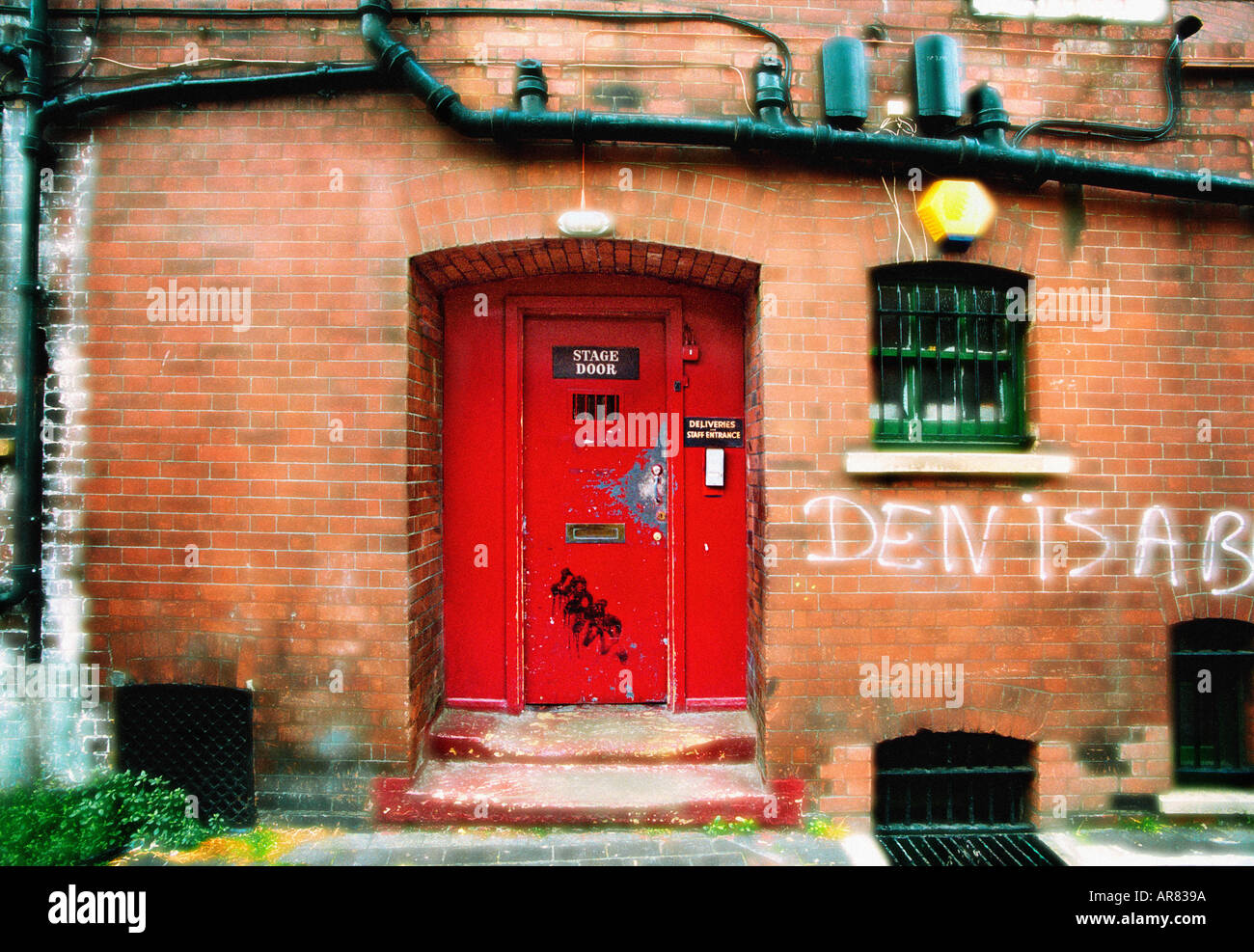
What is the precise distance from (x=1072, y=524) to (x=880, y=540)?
4.06ft

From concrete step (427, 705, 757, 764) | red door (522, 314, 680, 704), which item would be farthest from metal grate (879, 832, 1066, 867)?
red door (522, 314, 680, 704)

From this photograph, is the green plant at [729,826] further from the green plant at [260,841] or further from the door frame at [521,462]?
the green plant at [260,841]

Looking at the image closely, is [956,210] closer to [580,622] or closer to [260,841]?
[580,622]

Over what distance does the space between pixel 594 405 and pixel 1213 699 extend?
4.52 meters

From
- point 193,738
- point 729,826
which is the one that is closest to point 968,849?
point 729,826

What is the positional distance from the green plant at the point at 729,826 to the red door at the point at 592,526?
0.93 metres

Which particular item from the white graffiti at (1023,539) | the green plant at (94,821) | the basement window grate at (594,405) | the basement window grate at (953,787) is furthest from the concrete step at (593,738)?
the basement window grate at (594,405)

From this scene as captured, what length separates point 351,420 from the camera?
3939mm

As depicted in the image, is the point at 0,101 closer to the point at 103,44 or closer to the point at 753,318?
the point at 103,44

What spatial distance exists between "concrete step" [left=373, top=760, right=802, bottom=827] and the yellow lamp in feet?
11.4

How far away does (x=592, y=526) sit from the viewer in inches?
180
